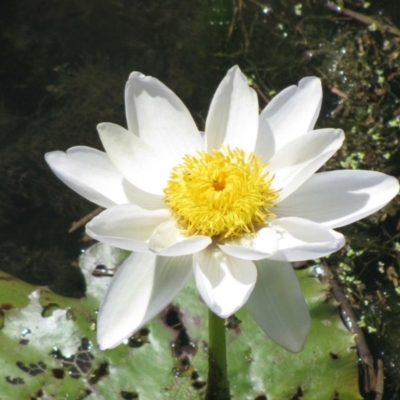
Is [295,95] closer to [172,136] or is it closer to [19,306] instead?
[172,136]

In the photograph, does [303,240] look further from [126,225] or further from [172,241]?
[126,225]

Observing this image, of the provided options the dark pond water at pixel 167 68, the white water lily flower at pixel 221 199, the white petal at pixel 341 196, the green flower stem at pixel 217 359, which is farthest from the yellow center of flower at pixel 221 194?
the dark pond water at pixel 167 68

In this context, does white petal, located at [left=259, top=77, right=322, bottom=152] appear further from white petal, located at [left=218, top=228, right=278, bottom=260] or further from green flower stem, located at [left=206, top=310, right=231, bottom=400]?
→ green flower stem, located at [left=206, top=310, right=231, bottom=400]

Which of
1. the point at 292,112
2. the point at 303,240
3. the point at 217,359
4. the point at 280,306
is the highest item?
the point at 292,112

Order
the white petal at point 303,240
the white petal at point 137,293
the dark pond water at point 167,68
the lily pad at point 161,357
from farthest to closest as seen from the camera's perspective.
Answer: the dark pond water at point 167,68 → the lily pad at point 161,357 → the white petal at point 137,293 → the white petal at point 303,240

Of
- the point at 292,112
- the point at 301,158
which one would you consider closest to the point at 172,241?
the point at 301,158

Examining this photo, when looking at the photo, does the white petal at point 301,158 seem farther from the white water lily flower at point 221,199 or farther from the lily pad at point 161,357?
the lily pad at point 161,357
